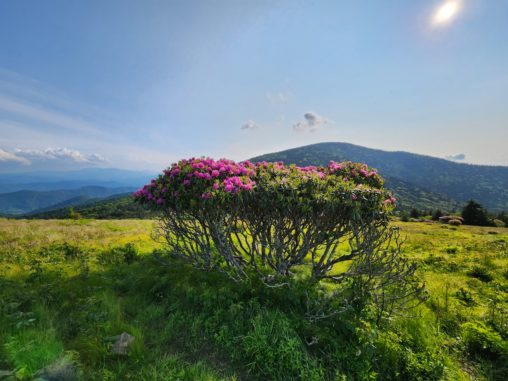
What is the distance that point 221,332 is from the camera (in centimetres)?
445

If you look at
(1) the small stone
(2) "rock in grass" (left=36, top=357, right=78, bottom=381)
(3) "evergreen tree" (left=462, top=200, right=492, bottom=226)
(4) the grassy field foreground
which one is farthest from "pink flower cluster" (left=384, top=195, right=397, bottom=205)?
(3) "evergreen tree" (left=462, top=200, right=492, bottom=226)

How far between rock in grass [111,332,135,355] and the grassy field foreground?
8 cm

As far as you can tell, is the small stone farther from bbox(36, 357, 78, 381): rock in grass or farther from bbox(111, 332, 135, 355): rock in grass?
bbox(111, 332, 135, 355): rock in grass

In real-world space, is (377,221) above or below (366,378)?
above

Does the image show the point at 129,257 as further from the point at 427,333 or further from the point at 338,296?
the point at 427,333

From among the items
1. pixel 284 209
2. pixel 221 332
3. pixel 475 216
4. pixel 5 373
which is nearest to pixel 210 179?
pixel 284 209

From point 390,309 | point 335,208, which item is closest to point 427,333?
point 390,309

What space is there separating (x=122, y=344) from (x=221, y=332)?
69.1 inches

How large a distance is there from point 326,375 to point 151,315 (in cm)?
384

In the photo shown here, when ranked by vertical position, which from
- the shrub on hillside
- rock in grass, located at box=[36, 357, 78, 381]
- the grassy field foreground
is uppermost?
the shrub on hillside

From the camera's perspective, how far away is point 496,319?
5086 mm

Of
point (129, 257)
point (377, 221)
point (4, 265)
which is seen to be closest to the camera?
point (377, 221)

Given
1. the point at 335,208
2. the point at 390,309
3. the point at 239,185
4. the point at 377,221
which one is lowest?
the point at 390,309

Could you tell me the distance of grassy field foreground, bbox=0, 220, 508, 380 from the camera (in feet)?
12.1
